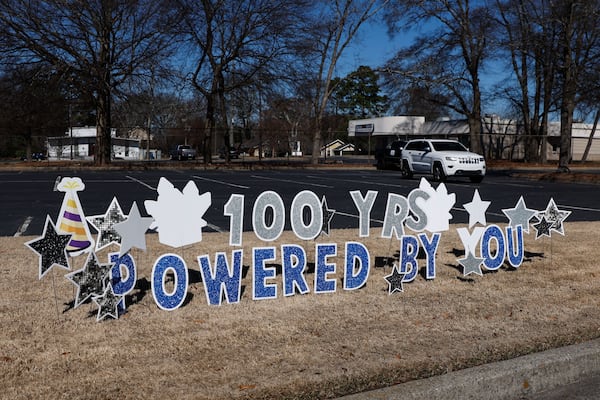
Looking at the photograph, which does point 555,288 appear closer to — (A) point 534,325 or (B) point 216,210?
(A) point 534,325

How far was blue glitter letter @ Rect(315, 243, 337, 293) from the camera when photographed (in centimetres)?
563

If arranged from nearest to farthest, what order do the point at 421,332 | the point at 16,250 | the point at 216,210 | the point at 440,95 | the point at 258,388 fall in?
1. the point at 258,388
2. the point at 421,332
3. the point at 16,250
4. the point at 216,210
5. the point at 440,95

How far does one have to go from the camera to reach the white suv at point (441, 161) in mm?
21094

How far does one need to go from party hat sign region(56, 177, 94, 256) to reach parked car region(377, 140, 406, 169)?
91.2 feet

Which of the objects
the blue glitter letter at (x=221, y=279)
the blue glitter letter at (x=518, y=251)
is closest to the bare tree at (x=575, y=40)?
the blue glitter letter at (x=518, y=251)

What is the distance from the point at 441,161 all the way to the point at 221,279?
17.2 metres

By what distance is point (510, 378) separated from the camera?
12.7 ft

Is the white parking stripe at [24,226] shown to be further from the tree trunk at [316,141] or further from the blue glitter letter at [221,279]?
the tree trunk at [316,141]

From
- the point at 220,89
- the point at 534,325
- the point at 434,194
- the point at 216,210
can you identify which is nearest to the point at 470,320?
the point at 534,325

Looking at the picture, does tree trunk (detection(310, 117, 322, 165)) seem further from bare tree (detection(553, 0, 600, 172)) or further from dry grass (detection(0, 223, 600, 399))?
dry grass (detection(0, 223, 600, 399))

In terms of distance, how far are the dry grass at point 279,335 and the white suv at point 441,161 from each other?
1489cm

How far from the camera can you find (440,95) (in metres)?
40.1

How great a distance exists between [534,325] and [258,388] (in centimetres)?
249

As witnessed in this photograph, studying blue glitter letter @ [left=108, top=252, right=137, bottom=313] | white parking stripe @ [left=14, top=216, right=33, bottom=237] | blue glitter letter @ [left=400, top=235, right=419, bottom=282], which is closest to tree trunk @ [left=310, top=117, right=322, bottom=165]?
white parking stripe @ [left=14, top=216, right=33, bottom=237]
